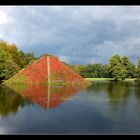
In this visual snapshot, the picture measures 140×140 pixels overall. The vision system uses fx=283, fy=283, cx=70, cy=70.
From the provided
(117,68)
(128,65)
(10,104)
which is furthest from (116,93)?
(128,65)

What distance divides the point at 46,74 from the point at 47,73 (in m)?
0.11

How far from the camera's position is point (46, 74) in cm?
2098

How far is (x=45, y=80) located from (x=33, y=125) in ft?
50.7

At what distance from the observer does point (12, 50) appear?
27.1 meters

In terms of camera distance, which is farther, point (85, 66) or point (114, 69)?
point (85, 66)

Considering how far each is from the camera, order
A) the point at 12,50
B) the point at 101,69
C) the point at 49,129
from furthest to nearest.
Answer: the point at 101,69, the point at 12,50, the point at 49,129

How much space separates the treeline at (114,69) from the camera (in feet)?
105

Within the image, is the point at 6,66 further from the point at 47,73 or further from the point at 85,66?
the point at 85,66

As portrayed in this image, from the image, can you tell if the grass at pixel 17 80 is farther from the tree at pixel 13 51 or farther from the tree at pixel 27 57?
the tree at pixel 27 57

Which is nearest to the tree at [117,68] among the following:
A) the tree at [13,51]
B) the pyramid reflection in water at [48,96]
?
the tree at [13,51]

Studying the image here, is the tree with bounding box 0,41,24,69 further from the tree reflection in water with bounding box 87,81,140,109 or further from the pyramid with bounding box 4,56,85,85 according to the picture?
the tree reflection in water with bounding box 87,81,140,109

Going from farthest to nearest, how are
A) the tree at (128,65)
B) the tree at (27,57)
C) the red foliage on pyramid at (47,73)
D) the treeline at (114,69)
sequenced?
the tree at (128,65) < the treeline at (114,69) < the tree at (27,57) < the red foliage on pyramid at (47,73)
